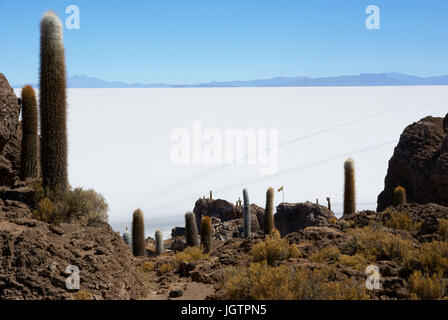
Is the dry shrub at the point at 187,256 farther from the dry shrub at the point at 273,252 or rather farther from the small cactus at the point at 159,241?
the small cactus at the point at 159,241

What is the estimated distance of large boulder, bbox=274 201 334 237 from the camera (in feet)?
102

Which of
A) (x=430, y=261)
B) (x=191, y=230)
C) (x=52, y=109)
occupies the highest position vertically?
(x=52, y=109)

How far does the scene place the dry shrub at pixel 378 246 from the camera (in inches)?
359

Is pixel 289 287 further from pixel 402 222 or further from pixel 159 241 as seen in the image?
pixel 159 241

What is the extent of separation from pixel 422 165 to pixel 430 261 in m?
17.6

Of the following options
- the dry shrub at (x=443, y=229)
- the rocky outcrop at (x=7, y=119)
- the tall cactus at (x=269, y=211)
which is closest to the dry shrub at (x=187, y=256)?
the rocky outcrop at (x=7, y=119)

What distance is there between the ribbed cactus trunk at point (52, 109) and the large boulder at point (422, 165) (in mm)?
18398

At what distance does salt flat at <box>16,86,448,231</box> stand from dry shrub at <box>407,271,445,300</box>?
35.3 meters

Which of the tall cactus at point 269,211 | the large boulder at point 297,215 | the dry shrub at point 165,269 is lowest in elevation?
the large boulder at point 297,215

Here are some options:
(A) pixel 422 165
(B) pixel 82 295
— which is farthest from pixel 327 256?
(A) pixel 422 165

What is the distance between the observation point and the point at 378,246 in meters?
9.50

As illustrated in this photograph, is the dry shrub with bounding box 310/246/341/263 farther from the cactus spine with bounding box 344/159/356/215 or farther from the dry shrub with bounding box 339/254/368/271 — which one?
the cactus spine with bounding box 344/159/356/215

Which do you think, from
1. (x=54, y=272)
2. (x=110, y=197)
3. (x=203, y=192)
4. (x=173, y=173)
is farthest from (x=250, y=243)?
(x=173, y=173)

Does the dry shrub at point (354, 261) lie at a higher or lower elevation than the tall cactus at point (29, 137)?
lower
